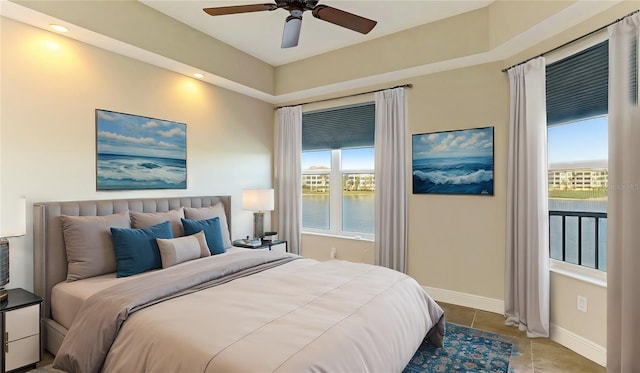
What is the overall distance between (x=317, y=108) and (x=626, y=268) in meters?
3.71

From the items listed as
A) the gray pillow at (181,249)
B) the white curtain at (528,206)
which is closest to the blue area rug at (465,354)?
the white curtain at (528,206)

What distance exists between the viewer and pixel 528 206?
9.77 ft

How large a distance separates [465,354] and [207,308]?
1999 millimetres

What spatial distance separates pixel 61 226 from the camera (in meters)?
2.66

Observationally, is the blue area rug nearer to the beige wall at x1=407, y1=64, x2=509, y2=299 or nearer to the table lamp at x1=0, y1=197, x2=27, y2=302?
the beige wall at x1=407, y1=64, x2=509, y2=299

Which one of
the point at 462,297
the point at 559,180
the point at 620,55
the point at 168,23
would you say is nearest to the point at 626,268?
the point at 559,180

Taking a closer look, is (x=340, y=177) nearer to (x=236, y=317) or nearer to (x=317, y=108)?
(x=317, y=108)

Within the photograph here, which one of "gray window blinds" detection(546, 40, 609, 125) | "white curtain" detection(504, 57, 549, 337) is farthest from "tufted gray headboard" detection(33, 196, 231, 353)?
"gray window blinds" detection(546, 40, 609, 125)

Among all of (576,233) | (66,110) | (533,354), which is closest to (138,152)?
(66,110)

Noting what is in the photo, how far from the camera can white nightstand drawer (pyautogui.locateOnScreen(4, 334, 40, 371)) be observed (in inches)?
86.2

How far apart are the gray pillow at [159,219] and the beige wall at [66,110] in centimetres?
35

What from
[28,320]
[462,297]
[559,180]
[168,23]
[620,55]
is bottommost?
[462,297]

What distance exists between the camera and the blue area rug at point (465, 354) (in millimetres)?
2347

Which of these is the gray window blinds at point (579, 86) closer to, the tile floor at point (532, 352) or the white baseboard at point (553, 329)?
the white baseboard at point (553, 329)
